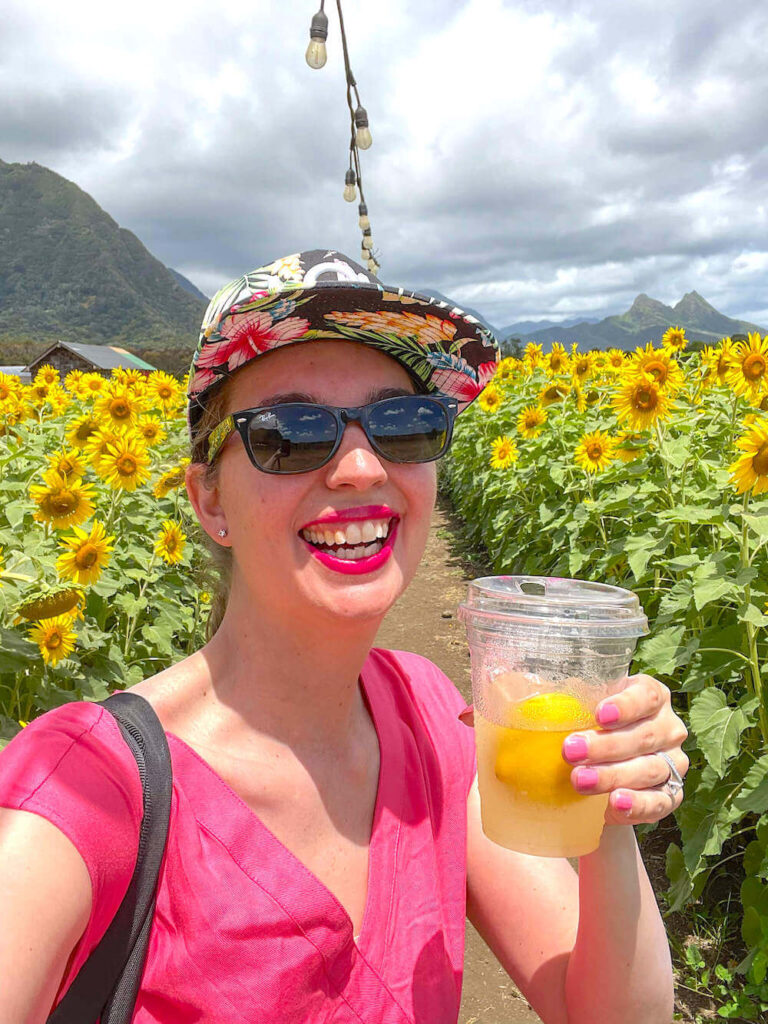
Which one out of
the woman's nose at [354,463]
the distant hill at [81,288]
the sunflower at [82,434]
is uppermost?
the distant hill at [81,288]

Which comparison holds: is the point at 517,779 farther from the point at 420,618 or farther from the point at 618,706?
the point at 420,618

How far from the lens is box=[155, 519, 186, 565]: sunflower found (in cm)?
418

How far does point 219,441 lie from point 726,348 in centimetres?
402

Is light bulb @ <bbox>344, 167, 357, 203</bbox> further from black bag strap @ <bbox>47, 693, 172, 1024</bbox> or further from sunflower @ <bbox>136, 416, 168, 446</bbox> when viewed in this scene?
black bag strap @ <bbox>47, 693, 172, 1024</bbox>

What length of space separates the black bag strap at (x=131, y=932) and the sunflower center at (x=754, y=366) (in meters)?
3.80

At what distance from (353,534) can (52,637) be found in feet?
6.06

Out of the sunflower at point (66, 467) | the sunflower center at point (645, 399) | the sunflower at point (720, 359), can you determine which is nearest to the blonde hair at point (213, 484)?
the sunflower at point (66, 467)

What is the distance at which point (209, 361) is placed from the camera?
59.0 inches

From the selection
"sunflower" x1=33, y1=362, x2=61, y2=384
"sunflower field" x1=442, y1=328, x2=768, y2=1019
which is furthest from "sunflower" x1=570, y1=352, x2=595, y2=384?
"sunflower" x1=33, y1=362, x2=61, y2=384

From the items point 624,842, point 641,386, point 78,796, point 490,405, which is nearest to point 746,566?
point 641,386

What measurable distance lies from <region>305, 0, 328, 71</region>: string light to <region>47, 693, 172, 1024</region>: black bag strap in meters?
7.04

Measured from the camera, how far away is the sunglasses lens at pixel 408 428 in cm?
152

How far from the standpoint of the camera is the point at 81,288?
161 metres

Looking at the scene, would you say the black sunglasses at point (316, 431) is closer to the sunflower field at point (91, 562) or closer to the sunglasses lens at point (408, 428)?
the sunglasses lens at point (408, 428)
